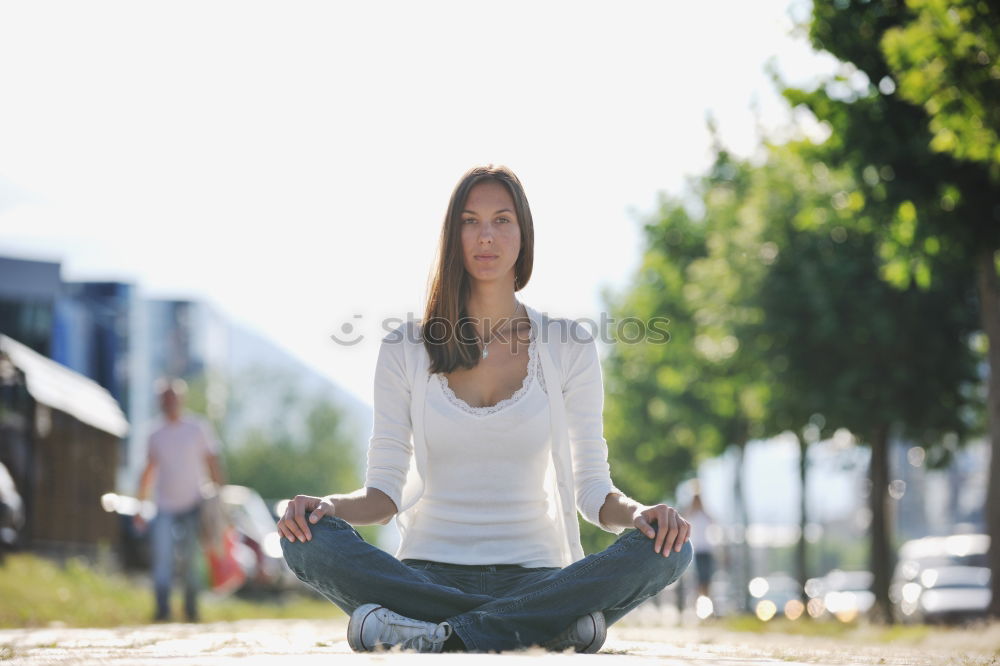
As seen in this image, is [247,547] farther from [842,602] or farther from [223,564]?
[842,602]

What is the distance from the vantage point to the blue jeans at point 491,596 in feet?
15.3

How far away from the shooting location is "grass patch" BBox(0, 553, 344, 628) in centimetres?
1216

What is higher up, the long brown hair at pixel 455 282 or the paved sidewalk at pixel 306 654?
the long brown hair at pixel 455 282

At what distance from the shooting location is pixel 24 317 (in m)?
40.0

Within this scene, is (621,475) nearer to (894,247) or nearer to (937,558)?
(937,558)

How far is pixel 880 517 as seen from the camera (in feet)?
84.6

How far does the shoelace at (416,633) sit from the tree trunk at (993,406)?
1233cm

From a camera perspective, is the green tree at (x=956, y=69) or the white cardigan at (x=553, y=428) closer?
the white cardigan at (x=553, y=428)

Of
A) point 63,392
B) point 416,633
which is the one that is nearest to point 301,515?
point 416,633

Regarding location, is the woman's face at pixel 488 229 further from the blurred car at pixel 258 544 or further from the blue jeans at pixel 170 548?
the blurred car at pixel 258 544

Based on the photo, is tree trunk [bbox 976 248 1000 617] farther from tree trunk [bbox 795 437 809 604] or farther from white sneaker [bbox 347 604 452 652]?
tree trunk [bbox 795 437 809 604]

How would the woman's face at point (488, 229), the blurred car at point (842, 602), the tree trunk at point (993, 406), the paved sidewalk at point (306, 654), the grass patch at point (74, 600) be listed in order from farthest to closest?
the blurred car at point (842, 602) → the tree trunk at point (993, 406) → the grass patch at point (74, 600) → the woman's face at point (488, 229) → the paved sidewalk at point (306, 654)

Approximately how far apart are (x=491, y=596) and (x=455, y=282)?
1.17m

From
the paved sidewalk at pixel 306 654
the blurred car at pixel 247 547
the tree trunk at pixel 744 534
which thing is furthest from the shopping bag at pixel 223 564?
the tree trunk at pixel 744 534
